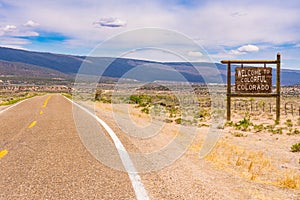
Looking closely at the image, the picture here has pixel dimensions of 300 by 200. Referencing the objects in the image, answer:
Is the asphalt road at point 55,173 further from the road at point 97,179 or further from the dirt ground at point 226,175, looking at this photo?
the dirt ground at point 226,175

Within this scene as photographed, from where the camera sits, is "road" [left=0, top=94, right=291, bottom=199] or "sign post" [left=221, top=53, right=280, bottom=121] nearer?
"road" [left=0, top=94, right=291, bottom=199]

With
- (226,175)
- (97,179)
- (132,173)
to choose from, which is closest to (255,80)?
(226,175)

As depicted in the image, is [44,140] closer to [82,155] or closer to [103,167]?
[82,155]

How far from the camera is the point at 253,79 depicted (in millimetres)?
22000

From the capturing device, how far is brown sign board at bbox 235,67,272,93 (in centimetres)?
2189

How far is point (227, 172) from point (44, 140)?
552 cm

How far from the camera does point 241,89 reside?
22078 millimetres

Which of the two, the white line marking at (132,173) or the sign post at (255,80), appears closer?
the white line marking at (132,173)

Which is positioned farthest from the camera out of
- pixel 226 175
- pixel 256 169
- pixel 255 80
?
pixel 255 80

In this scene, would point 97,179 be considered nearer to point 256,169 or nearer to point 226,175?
point 226,175

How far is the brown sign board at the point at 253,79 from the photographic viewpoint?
21891 millimetres

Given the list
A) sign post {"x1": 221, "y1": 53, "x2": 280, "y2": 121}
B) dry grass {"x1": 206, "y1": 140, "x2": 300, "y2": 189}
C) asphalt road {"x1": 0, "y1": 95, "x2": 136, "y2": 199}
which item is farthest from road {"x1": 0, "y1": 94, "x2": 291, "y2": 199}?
sign post {"x1": 221, "y1": 53, "x2": 280, "y2": 121}

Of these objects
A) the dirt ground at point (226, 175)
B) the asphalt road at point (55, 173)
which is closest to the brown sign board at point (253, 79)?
the dirt ground at point (226, 175)

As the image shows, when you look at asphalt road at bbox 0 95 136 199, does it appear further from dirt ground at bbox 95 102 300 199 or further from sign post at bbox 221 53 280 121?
sign post at bbox 221 53 280 121
